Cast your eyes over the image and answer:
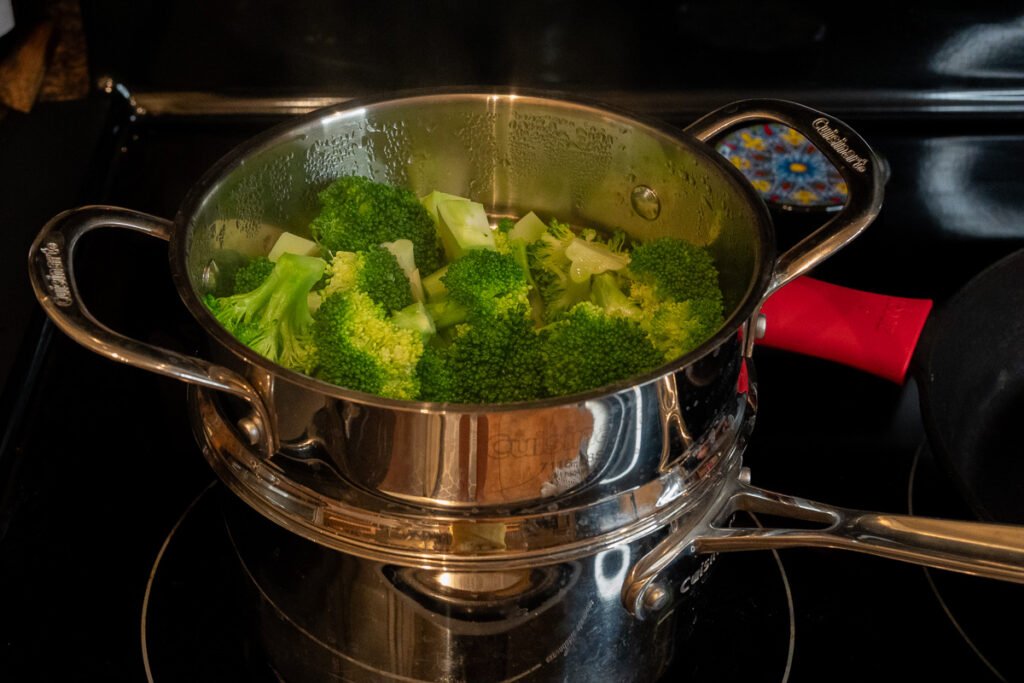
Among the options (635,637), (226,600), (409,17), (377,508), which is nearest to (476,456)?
(377,508)

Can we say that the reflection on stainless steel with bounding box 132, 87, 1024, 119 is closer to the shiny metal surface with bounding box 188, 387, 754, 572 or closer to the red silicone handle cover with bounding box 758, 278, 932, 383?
the red silicone handle cover with bounding box 758, 278, 932, 383

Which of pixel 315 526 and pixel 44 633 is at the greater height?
pixel 315 526

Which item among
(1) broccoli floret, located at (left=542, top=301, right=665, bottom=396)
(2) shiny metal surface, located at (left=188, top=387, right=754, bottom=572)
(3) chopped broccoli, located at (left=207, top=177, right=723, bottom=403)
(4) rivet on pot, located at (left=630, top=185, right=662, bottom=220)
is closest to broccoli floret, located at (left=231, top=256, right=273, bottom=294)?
(3) chopped broccoli, located at (left=207, top=177, right=723, bottom=403)

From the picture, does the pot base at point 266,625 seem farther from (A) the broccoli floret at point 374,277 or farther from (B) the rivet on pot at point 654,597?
(A) the broccoli floret at point 374,277

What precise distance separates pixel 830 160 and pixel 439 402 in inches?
14.8

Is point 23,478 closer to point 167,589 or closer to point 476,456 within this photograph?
point 167,589

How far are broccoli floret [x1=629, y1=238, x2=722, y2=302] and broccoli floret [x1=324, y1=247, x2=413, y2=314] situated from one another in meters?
0.20

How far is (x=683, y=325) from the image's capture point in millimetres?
819

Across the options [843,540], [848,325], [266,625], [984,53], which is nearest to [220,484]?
[266,625]

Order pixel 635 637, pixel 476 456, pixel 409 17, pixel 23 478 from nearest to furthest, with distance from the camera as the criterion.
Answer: pixel 476 456 < pixel 635 637 < pixel 23 478 < pixel 409 17

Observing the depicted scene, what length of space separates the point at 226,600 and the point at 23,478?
0.22m

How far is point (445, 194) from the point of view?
38.2 inches

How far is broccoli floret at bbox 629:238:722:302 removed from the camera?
856mm

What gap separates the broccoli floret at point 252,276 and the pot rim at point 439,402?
2.9 inches
